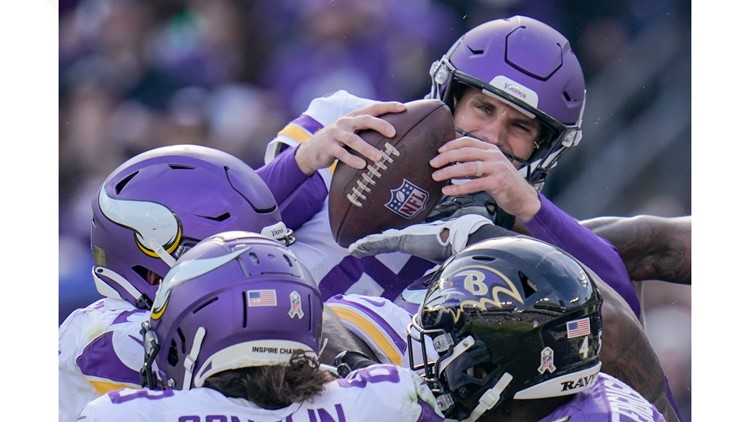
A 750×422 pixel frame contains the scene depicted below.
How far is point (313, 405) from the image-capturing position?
6.11 ft

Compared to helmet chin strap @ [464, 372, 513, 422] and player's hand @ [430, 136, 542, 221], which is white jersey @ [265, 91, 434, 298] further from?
helmet chin strap @ [464, 372, 513, 422]

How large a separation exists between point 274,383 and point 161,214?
623 mm

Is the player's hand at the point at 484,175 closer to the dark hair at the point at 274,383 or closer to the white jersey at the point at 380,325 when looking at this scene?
the white jersey at the point at 380,325

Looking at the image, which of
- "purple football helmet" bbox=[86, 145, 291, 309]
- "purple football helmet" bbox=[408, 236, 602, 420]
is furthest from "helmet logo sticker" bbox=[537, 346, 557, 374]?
"purple football helmet" bbox=[86, 145, 291, 309]

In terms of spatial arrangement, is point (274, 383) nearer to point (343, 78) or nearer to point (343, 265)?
point (343, 265)

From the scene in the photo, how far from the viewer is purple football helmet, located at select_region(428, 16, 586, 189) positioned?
3.10 meters

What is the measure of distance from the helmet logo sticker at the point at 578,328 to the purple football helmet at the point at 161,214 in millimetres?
715

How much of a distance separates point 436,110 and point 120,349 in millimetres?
947

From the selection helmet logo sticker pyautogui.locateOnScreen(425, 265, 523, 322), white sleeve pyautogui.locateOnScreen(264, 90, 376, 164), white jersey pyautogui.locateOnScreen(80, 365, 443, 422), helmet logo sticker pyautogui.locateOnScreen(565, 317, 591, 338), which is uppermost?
helmet logo sticker pyautogui.locateOnScreen(425, 265, 523, 322)

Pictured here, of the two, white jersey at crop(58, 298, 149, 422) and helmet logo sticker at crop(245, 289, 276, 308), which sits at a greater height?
helmet logo sticker at crop(245, 289, 276, 308)

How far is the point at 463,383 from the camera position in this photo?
1.96 m

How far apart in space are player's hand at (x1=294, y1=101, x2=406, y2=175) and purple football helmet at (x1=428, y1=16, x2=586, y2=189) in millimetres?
485

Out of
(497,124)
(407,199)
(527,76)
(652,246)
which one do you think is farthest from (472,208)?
(652,246)
